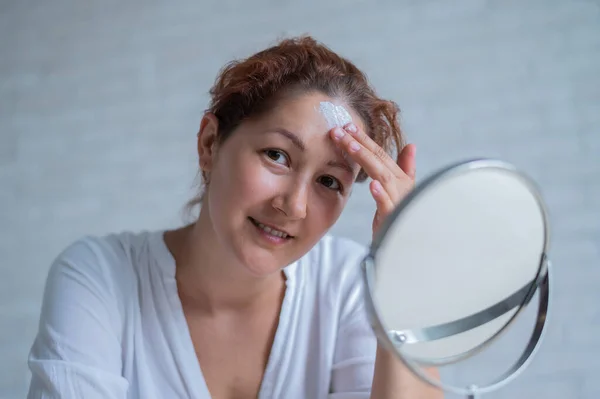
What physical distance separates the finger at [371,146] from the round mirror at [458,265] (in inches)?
8.8

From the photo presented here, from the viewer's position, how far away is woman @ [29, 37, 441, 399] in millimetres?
746

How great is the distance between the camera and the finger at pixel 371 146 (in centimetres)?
71

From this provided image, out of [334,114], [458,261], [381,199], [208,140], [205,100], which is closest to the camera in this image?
[458,261]

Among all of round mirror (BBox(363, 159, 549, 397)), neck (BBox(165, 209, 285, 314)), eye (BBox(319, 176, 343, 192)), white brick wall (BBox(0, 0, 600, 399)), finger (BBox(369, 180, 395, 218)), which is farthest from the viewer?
white brick wall (BBox(0, 0, 600, 399))

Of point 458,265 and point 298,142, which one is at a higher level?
point 298,142

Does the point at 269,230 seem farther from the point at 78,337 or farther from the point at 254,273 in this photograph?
the point at 78,337

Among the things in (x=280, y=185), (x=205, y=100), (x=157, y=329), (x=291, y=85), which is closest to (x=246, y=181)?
(x=280, y=185)

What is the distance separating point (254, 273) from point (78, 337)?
234mm

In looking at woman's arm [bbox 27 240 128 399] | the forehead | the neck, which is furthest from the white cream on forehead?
woman's arm [bbox 27 240 128 399]

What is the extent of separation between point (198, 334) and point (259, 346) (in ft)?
0.30

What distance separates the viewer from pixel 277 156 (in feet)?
2.52

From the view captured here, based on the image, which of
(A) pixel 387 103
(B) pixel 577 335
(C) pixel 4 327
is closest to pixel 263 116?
(A) pixel 387 103

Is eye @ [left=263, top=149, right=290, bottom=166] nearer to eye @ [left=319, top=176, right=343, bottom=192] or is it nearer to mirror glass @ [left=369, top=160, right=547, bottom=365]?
eye @ [left=319, top=176, right=343, bottom=192]

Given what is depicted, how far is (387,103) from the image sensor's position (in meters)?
0.88
